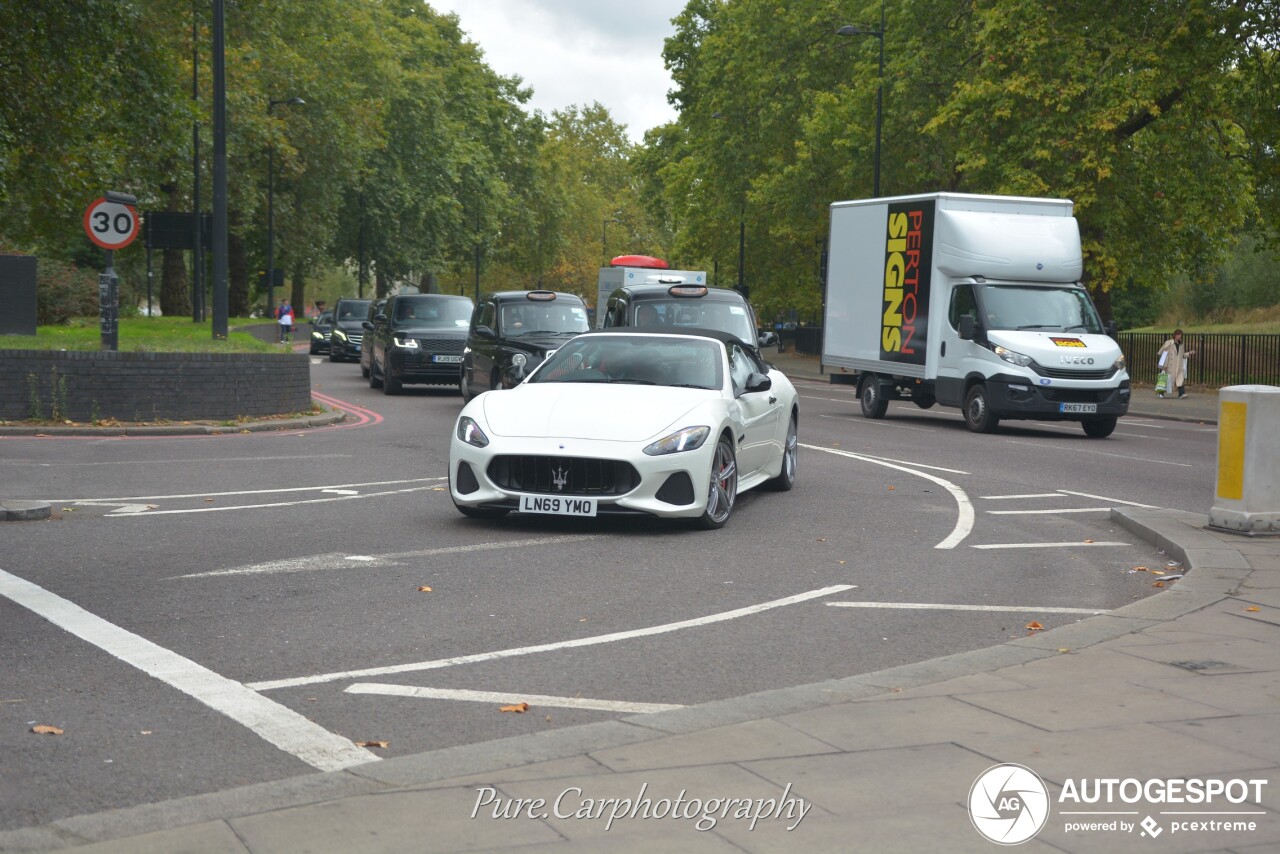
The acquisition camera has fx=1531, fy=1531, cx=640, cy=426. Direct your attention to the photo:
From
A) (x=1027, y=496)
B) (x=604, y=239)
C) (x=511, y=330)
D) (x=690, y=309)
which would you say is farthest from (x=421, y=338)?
(x=604, y=239)

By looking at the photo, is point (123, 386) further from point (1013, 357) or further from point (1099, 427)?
point (1099, 427)

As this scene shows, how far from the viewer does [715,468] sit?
10.9 meters

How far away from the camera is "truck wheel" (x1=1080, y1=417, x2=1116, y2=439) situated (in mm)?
23023

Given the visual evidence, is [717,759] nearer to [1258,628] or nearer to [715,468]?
[1258,628]

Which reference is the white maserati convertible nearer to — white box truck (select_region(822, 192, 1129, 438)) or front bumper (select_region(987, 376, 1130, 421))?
front bumper (select_region(987, 376, 1130, 421))

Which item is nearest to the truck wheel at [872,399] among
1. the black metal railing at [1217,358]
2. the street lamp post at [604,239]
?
the black metal railing at [1217,358]

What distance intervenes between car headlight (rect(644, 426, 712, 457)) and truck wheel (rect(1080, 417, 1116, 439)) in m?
13.9

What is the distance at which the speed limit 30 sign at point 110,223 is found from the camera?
64.7 ft

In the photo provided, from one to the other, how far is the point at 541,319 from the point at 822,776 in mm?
19666

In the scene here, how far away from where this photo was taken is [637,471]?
1026cm

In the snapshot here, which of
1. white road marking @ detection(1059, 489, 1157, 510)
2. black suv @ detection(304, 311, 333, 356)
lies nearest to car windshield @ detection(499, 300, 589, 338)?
white road marking @ detection(1059, 489, 1157, 510)

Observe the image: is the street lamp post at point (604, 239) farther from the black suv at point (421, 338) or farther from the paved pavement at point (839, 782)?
the paved pavement at point (839, 782)
